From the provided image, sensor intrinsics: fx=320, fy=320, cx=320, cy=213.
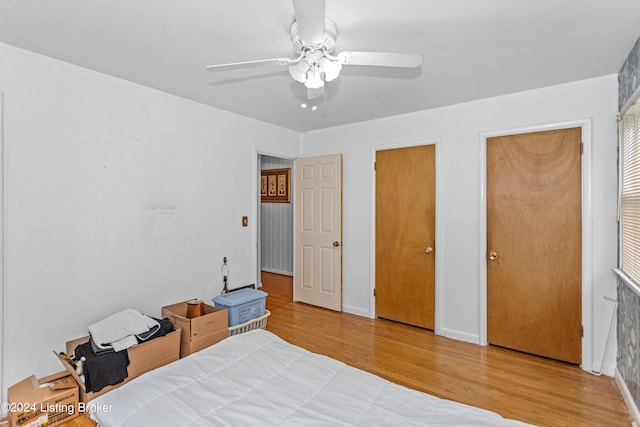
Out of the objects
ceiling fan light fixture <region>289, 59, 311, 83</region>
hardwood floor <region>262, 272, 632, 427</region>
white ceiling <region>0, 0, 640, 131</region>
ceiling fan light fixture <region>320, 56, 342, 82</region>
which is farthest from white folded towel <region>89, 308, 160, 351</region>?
ceiling fan light fixture <region>320, 56, 342, 82</region>

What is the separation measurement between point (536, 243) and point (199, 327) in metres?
3.14

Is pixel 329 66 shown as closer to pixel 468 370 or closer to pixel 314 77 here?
pixel 314 77

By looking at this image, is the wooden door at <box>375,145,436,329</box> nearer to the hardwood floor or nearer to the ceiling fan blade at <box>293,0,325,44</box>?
the hardwood floor

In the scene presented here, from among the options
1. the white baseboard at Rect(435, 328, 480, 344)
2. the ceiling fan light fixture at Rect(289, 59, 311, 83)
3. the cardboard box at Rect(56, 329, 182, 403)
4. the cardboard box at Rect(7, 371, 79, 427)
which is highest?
the ceiling fan light fixture at Rect(289, 59, 311, 83)

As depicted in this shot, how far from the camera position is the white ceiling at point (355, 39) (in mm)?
1753

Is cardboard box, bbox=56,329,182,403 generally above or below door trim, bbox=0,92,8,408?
below

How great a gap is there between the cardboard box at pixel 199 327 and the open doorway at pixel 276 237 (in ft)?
9.94

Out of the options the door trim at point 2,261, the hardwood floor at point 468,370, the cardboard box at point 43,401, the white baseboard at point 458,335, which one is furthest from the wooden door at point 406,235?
the door trim at point 2,261

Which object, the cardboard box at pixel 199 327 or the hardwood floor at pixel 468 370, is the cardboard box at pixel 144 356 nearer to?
the cardboard box at pixel 199 327

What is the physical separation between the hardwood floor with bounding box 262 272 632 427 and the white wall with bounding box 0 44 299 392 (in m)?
1.39

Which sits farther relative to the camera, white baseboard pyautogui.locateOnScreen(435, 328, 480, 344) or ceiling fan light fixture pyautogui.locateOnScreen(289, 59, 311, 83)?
white baseboard pyautogui.locateOnScreen(435, 328, 480, 344)

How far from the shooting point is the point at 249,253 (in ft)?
12.8

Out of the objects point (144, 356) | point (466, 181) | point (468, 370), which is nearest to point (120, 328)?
point (144, 356)

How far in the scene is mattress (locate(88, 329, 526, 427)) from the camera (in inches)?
53.1
